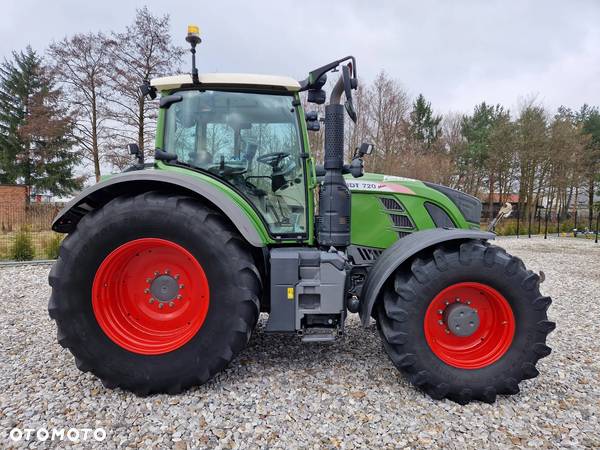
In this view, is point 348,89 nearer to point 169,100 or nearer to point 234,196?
point 234,196

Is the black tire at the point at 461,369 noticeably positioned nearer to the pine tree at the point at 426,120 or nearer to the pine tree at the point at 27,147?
the pine tree at the point at 27,147

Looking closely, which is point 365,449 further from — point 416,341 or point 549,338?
point 549,338

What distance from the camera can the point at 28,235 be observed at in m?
8.59

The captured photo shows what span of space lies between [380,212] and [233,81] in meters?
1.68

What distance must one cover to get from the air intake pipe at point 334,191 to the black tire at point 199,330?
29.8 inches

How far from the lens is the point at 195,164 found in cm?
292

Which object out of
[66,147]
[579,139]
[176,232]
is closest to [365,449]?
[176,232]

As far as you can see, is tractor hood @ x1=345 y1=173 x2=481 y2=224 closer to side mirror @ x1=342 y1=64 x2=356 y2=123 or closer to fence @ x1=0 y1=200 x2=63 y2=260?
side mirror @ x1=342 y1=64 x2=356 y2=123

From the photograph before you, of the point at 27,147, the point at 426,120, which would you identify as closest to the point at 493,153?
the point at 426,120

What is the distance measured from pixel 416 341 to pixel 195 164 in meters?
2.17

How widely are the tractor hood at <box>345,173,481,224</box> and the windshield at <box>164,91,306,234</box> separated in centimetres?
63

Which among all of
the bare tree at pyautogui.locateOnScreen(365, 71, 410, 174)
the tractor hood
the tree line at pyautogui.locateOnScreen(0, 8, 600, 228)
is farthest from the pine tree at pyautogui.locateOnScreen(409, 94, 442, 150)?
the tractor hood

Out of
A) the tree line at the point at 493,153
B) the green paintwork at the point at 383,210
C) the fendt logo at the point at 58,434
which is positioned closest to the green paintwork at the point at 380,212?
the green paintwork at the point at 383,210

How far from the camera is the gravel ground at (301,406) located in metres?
2.15
